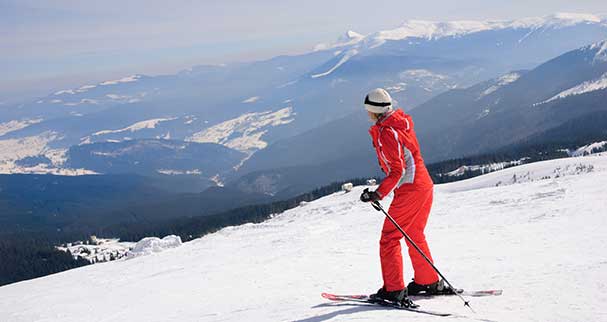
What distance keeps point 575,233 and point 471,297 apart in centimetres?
586

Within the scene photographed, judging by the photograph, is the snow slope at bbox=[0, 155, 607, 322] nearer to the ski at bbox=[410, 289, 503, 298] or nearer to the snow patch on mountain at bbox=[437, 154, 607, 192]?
the ski at bbox=[410, 289, 503, 298]

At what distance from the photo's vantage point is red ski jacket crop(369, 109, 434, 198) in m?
6.11

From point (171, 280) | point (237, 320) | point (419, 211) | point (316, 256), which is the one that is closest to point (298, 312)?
point (237, 320)

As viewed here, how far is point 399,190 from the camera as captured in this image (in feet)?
21.5

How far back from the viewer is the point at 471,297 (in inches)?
266

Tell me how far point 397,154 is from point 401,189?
695mm

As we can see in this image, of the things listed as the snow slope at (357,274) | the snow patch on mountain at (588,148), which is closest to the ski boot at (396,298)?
the snow slope at (357,274)

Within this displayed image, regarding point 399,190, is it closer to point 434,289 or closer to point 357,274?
point 434,289

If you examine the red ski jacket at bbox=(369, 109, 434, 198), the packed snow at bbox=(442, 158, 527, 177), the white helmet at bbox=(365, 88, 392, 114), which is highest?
the white helmet at bbox=(365, 88, 392, 114)

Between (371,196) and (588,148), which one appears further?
(588,148)

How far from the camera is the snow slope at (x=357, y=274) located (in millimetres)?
6426

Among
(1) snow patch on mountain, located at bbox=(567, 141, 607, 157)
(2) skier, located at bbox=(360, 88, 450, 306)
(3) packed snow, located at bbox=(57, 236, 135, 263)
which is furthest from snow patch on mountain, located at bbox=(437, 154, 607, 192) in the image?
(1) snow patch on mountain, located at bbox=(567, 141, 607, 157)

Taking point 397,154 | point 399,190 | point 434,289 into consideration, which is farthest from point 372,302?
point 397,154

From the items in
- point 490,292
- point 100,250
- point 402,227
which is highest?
point 402,227
